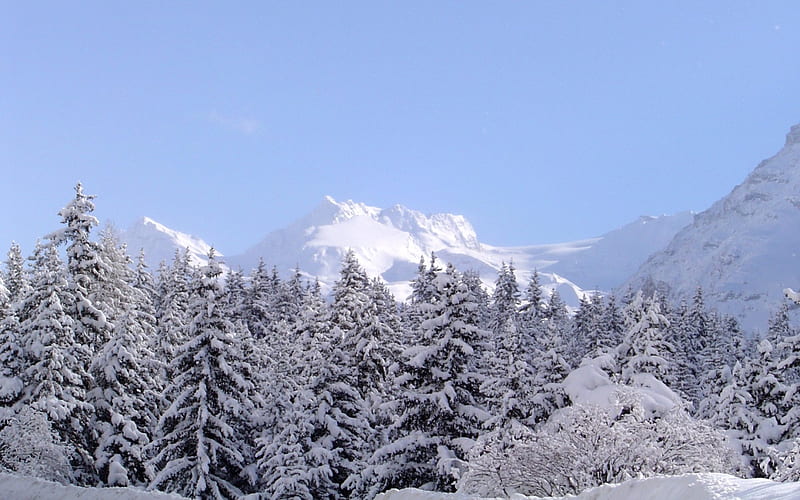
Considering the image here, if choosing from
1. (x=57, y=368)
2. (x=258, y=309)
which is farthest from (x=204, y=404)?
(x=258, y=309)

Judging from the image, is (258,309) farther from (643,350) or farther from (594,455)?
(594,455)

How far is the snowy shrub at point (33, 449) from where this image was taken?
67.9ft

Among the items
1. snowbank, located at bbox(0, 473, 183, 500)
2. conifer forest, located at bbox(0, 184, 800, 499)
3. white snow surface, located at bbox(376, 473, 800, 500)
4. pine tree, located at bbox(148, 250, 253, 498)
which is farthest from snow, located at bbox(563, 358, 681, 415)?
pine tree, located at bbox(148, 250, 253, 498)

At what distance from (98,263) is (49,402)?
5.92m

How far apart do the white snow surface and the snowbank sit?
988 cm

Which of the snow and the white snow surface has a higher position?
the snow

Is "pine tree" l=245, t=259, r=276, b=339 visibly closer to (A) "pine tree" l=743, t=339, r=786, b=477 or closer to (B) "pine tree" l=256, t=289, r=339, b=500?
(B) "pine tree" l=256, t=289, r=339, b=500

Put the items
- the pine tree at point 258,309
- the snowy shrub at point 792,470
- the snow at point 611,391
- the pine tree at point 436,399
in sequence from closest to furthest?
the snowy shrub at point 792,470 → the snow at point 611,391 → the pine tree at point 436,399 → the pine tree at point 258,309

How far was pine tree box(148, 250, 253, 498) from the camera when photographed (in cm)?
2377

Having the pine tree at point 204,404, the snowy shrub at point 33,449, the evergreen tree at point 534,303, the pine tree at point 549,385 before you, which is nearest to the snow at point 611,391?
the pine tree at point 549,385

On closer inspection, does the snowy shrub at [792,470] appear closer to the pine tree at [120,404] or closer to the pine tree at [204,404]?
the pine tree at [204,404]

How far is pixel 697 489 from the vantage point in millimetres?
9172

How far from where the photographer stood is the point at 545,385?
88.3 ft

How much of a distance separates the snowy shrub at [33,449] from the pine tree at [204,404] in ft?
11.0
